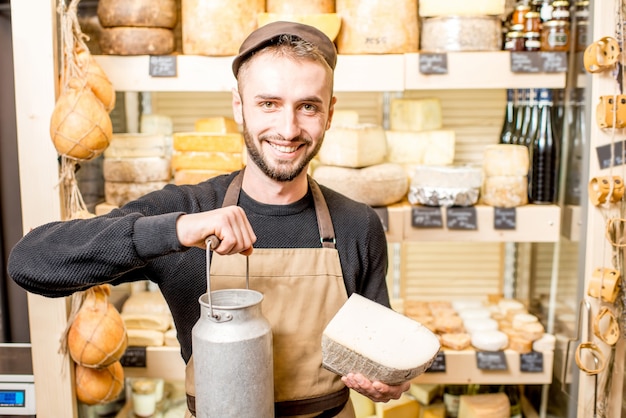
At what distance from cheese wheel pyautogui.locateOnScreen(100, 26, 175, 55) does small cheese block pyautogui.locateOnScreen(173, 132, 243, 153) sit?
299 mm

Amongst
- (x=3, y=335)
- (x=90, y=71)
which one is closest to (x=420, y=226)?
(x=90, y=71)

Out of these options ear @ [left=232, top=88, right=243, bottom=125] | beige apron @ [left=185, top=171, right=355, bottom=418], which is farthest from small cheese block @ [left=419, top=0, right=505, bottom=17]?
beige apron @ [left=185, top=171, right=355, bottom=418]

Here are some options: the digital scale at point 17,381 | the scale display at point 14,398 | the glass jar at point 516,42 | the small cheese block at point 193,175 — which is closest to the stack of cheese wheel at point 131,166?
the small cheese block at point 193,175

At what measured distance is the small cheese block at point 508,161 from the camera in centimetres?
212

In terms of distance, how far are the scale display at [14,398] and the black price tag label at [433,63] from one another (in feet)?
5.47

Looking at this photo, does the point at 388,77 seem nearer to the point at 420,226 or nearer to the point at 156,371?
the point at 420,226

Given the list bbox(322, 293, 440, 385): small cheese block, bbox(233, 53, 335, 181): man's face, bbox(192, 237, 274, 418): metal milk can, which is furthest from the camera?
bbox(233, 53, 335, 181): man's face

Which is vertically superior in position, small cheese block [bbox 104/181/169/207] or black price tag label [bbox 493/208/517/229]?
small cheese block [bbox 104/181/169/207]

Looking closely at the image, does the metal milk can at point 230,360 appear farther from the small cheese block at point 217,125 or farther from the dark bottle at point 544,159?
the dark bottle at point 544,159

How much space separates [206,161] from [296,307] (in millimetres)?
889

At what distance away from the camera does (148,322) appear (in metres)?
2.21

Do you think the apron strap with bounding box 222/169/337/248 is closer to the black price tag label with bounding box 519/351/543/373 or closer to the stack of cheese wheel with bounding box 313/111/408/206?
the stack of cheese wheel with bounding box 313/111/408/206

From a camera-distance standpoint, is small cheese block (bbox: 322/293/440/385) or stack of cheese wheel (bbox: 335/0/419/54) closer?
small cheese block (bbox: 322/293/440/385)

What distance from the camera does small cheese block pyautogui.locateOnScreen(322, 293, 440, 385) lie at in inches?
46.6
